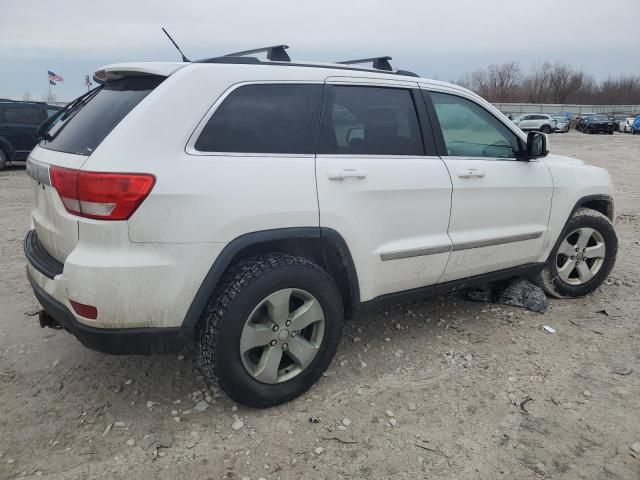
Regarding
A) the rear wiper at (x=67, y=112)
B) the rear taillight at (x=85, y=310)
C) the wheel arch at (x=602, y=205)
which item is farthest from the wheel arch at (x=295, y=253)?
the wheel arch at (x=602, y=205)

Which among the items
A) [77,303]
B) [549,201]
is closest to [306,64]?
[77,303]

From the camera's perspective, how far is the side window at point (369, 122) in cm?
280

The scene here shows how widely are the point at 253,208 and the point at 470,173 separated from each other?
1.59 metres

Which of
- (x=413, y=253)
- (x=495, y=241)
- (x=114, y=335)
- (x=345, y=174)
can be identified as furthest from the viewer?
(x=495, y=241)

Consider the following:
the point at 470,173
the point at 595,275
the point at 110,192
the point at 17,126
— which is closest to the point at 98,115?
the point at 110,192

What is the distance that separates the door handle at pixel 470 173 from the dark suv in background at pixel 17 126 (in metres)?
12.3

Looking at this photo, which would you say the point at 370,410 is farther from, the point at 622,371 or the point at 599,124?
the point at 599,124

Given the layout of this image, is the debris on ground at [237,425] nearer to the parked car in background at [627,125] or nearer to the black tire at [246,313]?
the black tire at [246,313]

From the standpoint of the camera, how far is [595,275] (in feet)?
14.2

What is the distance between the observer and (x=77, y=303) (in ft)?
7.41

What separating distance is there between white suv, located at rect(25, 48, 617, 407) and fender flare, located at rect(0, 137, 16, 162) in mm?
11485

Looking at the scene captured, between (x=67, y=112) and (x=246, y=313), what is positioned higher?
(x=67, y=112)

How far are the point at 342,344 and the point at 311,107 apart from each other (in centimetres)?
164

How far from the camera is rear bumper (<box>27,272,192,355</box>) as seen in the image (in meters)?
2.29
